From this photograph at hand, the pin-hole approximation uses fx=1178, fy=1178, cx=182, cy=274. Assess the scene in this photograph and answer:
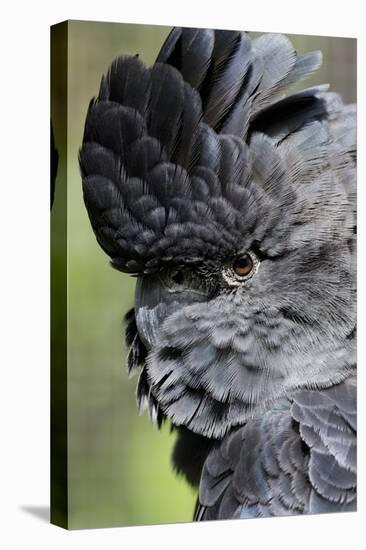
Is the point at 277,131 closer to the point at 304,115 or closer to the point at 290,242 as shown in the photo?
the point at 304,115

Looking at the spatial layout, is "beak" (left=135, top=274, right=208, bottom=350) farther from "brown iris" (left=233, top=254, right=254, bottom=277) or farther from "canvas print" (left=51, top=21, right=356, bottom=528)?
"brown iris" (left=233, top=254, right=254, bottom=277)

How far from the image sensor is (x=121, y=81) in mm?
5176

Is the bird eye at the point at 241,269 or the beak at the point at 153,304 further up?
the bird eye at the point at 241,269

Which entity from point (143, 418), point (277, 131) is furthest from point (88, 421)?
point (277, 131)

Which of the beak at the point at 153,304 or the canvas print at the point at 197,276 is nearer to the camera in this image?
the canvas print at the point at 197,276

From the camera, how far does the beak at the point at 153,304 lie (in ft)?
17.4

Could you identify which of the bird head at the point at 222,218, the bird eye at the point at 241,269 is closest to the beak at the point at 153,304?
the bird head at the point at 222,218

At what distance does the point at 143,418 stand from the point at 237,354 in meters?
0.52

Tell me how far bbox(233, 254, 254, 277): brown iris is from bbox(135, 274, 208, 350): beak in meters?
0.25

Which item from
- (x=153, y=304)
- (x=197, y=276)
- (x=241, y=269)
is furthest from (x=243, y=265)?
(x=153, y=304)

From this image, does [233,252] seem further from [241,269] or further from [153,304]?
[153,304]

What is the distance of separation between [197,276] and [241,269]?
20 centimetres

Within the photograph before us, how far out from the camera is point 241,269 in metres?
5.34

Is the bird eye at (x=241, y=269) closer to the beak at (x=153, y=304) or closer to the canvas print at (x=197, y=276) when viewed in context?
the canvas print at (x=197, y=276)
